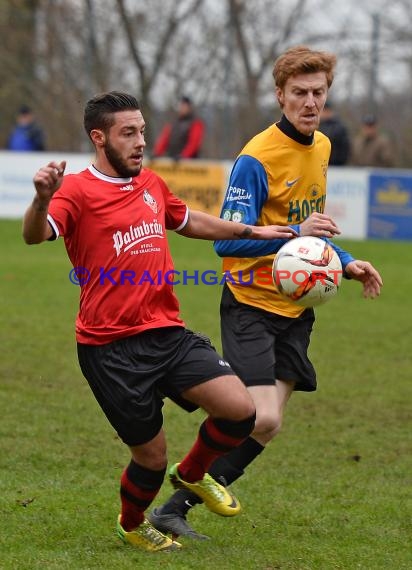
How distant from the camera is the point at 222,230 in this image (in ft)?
16.6

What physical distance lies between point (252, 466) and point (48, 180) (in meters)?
2.81

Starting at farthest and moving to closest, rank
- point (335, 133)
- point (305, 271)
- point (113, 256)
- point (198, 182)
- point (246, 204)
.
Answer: point (198, 182) < point (335, 133) < point (246, 204) < point (305, 271) < point (113, 256)

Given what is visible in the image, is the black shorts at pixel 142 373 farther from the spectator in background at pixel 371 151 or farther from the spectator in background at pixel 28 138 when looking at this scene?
the spectator in background at pixel 28 138

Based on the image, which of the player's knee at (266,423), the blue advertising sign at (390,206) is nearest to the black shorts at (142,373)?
the player's knee at (266,423)

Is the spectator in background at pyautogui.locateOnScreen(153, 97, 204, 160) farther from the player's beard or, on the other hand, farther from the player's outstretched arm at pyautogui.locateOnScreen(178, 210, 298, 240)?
the player's beard

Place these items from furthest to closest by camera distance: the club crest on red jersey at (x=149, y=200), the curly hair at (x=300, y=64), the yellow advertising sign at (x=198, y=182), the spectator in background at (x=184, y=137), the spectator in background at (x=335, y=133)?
Result: the spectator in background at (x=184, y=137), the yellow advertising sign at (x=198, y=182), the spectator in background at (x=335, y=133), the curly hair at (x=300, y=64), the club crest on red jersey at (x=149, y=200)

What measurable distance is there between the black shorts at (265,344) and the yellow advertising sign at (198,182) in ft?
42.9

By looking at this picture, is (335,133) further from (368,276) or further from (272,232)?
(272,232)

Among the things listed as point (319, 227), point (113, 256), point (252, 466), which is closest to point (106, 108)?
point (113, 256)

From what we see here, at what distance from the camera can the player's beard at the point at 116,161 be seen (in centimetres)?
474

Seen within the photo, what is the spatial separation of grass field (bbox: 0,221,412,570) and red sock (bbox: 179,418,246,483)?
0.31m

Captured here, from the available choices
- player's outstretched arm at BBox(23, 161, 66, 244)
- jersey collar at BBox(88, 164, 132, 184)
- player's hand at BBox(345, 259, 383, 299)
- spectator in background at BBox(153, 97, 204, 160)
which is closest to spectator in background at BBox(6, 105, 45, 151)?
spectator in background at BBox(153, 97, 204, 160)

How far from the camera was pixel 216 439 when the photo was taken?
4.91 meters

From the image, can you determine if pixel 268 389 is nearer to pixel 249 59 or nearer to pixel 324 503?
pixel 324 503
